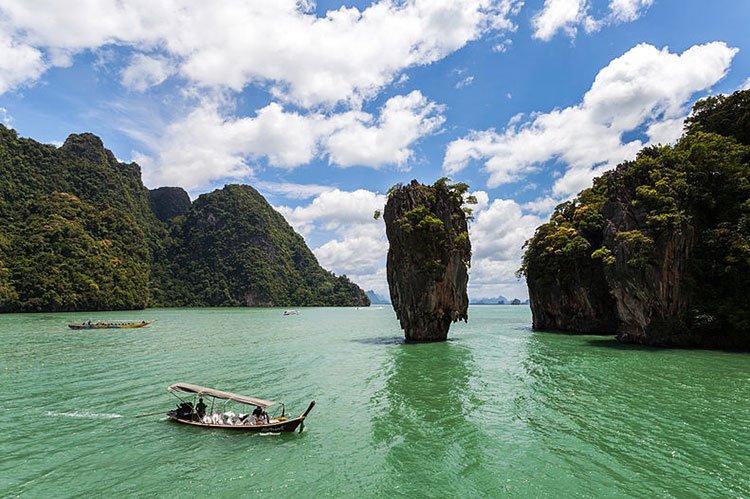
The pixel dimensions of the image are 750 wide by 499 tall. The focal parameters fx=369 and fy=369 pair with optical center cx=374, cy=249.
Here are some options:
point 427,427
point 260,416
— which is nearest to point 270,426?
point 260,416

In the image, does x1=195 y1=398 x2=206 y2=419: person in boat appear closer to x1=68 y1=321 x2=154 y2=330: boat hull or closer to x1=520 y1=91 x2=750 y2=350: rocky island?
x1=520 y1=91 x2=750 y2=350: rocky island

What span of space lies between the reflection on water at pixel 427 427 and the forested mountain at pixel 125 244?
101m

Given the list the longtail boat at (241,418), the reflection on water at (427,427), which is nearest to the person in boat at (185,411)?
the longtail boat at (241,418)

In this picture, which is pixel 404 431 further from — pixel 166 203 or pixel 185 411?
pixel 166 203

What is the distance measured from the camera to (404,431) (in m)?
14.5

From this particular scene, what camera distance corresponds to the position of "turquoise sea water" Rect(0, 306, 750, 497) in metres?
10.6

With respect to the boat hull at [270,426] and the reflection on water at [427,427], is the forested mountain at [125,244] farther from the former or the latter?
the reflection on water at [427,427]

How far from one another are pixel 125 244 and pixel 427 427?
13768cm

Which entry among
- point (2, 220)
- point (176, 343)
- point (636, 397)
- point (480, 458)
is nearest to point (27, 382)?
point (176, 343)

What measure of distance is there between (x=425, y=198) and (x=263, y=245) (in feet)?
478

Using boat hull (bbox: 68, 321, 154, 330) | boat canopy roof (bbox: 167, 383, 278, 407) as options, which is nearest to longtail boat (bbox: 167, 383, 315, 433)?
boat canopy roof (bbox: 167, 383, 278, 407)

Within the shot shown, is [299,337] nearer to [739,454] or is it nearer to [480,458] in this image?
[480,458]

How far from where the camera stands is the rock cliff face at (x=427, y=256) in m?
38.0

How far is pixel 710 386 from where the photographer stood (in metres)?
19.9
